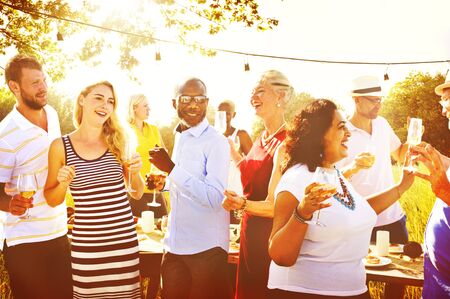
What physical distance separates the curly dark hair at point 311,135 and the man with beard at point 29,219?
1.67m

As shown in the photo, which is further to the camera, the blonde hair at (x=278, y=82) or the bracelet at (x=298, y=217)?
the blonde hair at (x=278, y=82)

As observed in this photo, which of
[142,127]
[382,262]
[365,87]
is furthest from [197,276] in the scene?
[142,127]

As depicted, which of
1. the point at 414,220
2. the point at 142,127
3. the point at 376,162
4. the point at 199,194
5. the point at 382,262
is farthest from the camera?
the point at 414,220

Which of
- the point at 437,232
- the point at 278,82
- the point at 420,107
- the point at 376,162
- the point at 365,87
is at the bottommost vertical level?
the point at 437,232

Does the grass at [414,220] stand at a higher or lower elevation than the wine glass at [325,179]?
lower

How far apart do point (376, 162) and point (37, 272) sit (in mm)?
3143

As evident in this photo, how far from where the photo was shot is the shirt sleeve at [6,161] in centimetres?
329

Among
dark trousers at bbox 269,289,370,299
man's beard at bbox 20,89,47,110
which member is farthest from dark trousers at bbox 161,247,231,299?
man's beard at bbox 20,89,47,110

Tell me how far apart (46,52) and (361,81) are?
33.8ft

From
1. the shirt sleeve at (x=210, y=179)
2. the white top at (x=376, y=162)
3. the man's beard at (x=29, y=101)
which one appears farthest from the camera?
the white top at (x=376, y=162)

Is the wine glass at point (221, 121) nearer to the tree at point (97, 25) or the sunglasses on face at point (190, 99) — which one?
the sunglasses on face at point (190, 99)

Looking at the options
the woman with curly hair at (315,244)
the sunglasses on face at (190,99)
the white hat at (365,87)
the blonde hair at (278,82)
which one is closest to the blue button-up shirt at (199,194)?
the sunglasses on face at (190,99)

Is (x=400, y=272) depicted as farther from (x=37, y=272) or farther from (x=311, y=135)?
(x=37, y=272)

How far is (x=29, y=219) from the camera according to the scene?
3.33 m
